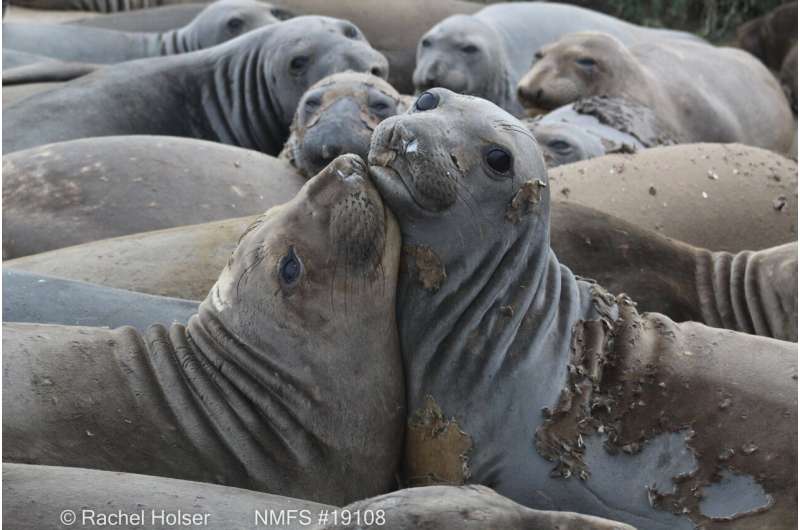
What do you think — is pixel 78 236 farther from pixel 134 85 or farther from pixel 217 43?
pixel 217 43

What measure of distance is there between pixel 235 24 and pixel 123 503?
562 cm

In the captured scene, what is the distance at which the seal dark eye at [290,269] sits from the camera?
3902mm

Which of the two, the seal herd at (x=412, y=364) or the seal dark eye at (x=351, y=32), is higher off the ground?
the seal herd at (x=412, y=364)

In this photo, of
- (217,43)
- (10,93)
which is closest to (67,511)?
(10,93)

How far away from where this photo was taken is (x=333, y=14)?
9.31m

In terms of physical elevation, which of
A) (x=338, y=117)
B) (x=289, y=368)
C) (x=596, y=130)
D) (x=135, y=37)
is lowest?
(x=135, y=37)

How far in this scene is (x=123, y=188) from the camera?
223 inches

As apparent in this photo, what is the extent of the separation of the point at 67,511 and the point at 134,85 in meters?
4.30

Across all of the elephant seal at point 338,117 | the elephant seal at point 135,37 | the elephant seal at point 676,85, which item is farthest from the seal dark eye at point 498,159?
the elephant seal at point 135,37

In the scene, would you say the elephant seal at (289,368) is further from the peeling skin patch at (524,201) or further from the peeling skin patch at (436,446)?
the peeling skin patch at (524,201)

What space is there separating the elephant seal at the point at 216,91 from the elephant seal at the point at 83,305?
2337 millimetres

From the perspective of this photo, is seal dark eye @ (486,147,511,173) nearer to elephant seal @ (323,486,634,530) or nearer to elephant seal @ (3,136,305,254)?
elephant seal @ (323,486,634,530)

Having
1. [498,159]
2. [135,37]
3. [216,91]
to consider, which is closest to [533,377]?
[498,159]

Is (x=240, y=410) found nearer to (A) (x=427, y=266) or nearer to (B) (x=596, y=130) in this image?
(A) (x=427, y=266)
